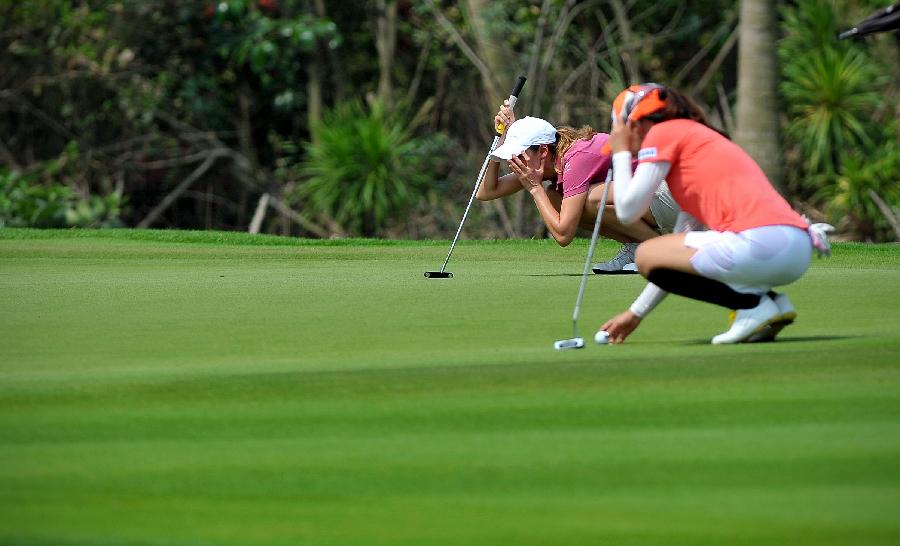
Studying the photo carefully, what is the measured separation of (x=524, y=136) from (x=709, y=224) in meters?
2.28

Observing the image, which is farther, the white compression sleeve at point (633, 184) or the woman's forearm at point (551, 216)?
the woman's forearm at point (551, 216)

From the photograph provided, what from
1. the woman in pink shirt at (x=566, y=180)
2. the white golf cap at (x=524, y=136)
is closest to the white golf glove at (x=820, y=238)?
the woman in pink shirt at (x=566, y=180)

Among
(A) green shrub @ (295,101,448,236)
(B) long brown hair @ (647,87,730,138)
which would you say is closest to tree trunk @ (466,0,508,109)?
(A) green shrub @ (295,101,448,236)

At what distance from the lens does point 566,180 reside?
8898mm

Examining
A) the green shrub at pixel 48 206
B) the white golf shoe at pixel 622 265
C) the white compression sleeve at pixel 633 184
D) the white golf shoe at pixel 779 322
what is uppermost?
the white compression sleeve at pixel 633 184

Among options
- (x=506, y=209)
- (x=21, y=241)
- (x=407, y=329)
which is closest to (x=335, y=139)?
(x=506, y=209)

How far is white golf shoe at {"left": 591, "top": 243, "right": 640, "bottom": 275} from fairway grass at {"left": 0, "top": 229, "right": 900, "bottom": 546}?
1.32 meters

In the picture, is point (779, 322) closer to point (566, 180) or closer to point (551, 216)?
point (551, 216)

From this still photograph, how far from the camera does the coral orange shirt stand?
628 centimetres

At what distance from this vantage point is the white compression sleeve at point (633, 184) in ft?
20.4

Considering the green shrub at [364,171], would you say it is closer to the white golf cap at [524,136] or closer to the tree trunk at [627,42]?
the tree trunk at [627,42]

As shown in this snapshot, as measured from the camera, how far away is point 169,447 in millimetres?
4383

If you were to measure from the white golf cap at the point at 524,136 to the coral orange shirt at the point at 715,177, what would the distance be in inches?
85.4

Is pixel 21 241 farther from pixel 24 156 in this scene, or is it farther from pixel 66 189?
pixel 24 156
